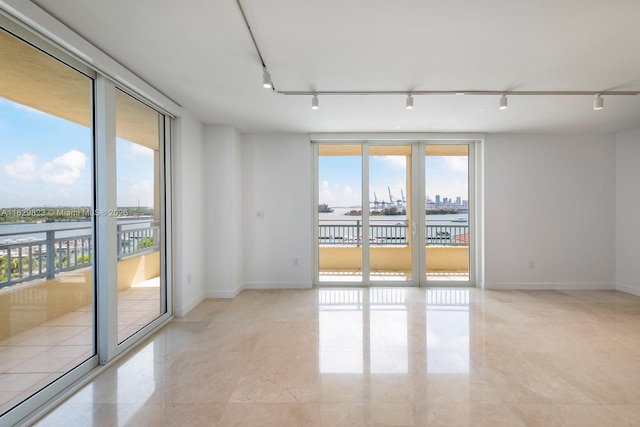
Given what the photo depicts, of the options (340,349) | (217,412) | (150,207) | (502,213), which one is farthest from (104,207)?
(502,213)

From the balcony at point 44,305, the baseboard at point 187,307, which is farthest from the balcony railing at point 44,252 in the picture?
the baseboard at point 187,307

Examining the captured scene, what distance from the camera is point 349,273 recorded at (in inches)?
207

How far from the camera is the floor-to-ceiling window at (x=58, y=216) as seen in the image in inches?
73.3

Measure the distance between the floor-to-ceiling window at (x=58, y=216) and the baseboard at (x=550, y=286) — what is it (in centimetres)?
528

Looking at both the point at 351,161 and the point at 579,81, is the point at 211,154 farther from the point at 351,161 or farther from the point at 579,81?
the point at 579,81

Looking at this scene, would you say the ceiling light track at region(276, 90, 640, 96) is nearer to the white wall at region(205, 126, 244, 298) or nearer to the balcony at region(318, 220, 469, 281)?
the white wall at region(205, 126, 244, 298)

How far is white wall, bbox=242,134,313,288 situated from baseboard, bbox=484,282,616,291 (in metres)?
3.25

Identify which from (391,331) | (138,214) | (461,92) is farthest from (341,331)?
(461,92)

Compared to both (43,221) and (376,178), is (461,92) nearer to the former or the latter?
(376,178)

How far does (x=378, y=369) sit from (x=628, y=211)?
17.0 feet

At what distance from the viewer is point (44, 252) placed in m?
2.10

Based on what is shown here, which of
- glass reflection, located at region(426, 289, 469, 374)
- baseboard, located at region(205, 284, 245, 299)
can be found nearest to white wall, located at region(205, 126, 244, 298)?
baseboard, located at region(205, 284, 245, 299)

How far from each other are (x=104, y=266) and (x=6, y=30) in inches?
69.7

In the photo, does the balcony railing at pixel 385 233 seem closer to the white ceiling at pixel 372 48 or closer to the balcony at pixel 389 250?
the balcony at pixel 389 250
